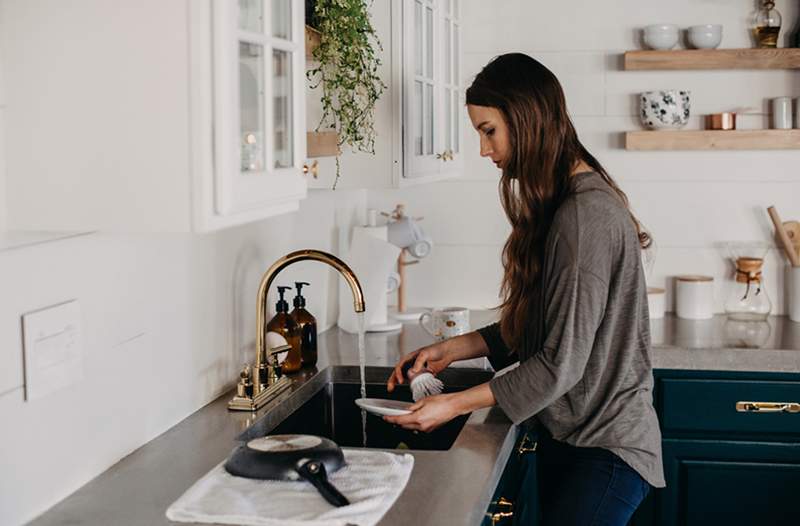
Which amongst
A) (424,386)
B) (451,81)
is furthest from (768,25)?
(424,386)

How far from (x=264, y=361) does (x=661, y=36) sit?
182cm

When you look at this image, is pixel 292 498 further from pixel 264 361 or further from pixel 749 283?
pixel 749 283

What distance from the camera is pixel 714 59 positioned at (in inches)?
137

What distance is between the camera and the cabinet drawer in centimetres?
301

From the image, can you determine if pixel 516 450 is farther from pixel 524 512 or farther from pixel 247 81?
pixel 247 81

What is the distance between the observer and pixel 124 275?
2010mm

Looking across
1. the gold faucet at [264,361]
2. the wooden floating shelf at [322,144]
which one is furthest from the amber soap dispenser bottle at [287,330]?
the wooden floating shelf at [322,144]

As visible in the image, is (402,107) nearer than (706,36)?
Yes

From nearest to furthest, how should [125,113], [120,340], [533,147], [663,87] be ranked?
[125,113] < [120,340] < [533,147] < [663,87]

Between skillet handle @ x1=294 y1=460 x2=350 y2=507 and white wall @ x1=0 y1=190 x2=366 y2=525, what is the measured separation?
38 centimetres

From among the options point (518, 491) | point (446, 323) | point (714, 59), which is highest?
point (714, 59)

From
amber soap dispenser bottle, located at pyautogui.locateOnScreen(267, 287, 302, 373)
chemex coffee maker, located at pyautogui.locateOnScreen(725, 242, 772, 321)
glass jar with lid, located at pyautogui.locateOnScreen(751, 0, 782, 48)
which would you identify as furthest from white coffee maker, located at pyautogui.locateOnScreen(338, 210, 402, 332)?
glass jar with lid, located at pyautogui.locateOnScreen(751, 0, 782, 48)

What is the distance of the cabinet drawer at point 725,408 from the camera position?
3.01 m

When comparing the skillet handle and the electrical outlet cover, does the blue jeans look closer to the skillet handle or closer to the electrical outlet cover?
the skillet handle
